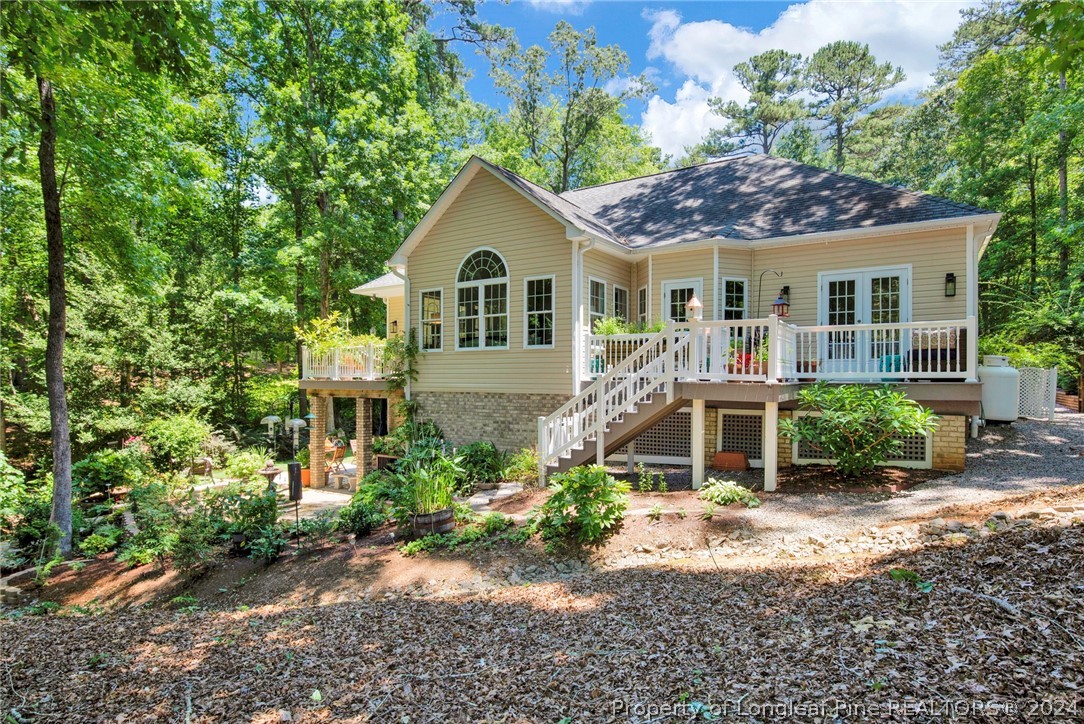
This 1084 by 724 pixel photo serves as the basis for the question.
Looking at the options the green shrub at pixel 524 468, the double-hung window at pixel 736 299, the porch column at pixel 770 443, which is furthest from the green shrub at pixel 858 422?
the green shrub at pixel 524 468

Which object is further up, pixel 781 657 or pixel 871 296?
pixel 871 296

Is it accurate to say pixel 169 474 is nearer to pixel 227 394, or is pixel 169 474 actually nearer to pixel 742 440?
pixel 227 394

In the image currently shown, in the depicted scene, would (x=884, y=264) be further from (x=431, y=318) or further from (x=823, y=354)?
(x=431, y=318)

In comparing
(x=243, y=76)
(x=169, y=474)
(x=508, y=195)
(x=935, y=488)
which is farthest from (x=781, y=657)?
(x=243, y=76)

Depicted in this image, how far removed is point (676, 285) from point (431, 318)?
232 inches

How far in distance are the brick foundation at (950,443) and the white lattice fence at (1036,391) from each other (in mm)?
8349

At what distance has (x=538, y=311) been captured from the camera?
11250 mm

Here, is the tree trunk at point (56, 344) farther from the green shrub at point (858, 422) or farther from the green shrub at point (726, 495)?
the green shrub at point (858, 422)

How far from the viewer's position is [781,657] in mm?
3049

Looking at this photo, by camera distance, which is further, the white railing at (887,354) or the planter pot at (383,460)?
the planter pot at (383,460)

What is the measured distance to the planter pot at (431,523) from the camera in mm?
7199

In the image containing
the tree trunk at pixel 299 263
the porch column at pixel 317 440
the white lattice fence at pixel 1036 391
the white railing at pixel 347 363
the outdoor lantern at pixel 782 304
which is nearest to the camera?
the outdoor lantern at pixel 782 304

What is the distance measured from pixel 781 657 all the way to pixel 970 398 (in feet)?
23.2

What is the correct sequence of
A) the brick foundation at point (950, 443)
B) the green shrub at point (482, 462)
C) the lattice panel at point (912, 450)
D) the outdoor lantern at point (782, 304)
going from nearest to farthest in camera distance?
the brick foundation at point (950, 443)
the lattice panel at point (912, 450)
the outdoor lantern at point (782, 304)
the green shrub at point (482, 462)
